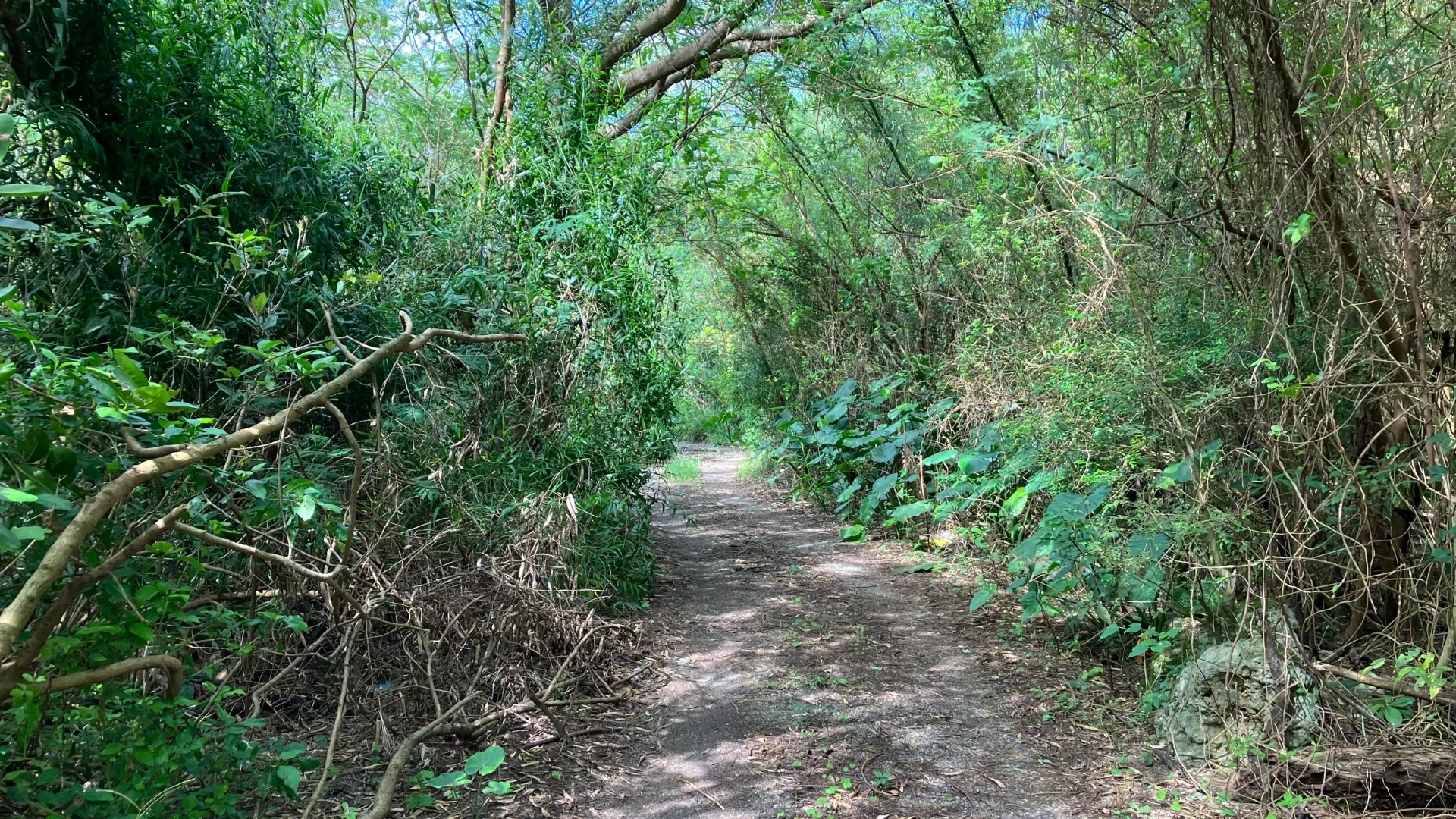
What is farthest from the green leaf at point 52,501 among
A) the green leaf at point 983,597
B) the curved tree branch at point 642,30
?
the curved tree branch at point 642,30

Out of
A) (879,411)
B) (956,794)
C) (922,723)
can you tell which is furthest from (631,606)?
(879,411)

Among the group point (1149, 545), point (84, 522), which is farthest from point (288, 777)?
point (1149, 545)

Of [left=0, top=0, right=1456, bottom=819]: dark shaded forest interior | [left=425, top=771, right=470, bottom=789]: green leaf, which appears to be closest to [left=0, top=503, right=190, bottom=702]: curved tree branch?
[left=0, top=0, right=1456, bottom=819]: dark shaded forest interior

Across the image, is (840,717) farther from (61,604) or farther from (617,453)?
(61,604)

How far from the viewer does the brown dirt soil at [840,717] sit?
3076 mm

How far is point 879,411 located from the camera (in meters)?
8.93

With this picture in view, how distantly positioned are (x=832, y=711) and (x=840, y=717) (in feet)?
0.25

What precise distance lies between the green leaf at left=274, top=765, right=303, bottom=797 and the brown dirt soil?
103 centimetres

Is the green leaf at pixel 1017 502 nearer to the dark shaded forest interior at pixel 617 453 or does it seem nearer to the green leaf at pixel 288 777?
the dark shaded forest interior at pixel 617 453

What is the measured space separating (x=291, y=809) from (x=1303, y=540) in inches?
152

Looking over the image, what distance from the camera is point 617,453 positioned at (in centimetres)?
548

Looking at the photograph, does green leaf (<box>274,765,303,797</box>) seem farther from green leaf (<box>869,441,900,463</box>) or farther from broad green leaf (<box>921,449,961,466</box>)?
green leaf (<box>869,441,900,463</box>)

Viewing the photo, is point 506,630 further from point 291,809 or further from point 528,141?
point 528,141

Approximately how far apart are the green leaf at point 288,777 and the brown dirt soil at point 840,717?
1.03m
